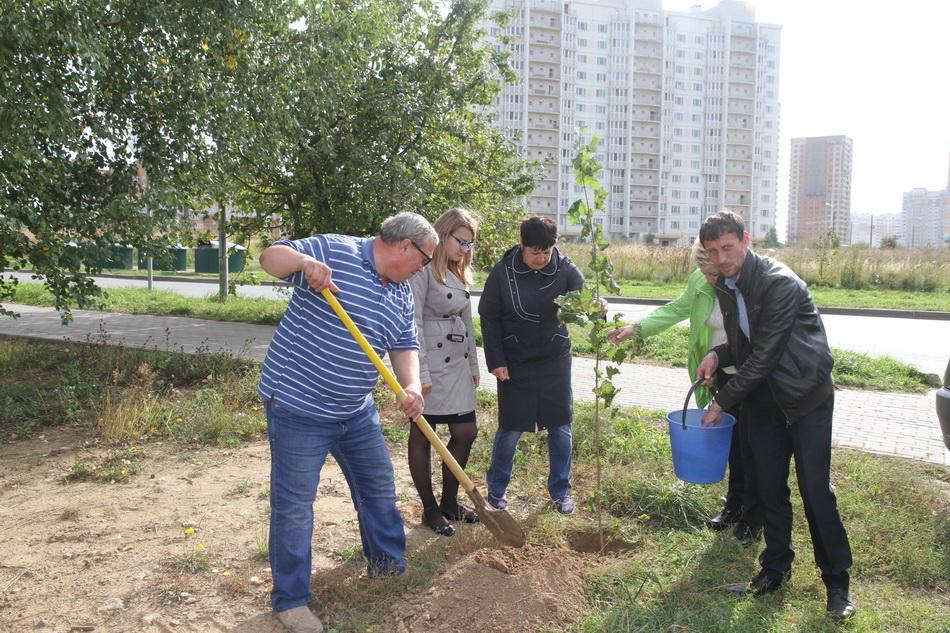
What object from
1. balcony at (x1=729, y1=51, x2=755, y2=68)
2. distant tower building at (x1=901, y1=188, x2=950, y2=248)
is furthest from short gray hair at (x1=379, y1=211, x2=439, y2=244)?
→ distant tower building at (x1=901, y1=188, x2=950, y2=248)

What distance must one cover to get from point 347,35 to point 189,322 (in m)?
6.79

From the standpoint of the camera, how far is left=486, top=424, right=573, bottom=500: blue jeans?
452 cm

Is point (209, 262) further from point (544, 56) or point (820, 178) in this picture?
point (820, 178)

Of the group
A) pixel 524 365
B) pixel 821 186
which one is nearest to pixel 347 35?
pixel 524 365

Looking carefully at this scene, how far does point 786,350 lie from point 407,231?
1.71 meters

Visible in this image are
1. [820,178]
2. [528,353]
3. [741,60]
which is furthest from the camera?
[820,178]

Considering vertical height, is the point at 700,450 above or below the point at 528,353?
below

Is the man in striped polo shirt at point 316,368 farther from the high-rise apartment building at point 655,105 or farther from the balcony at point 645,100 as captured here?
the balcony at point 645,100

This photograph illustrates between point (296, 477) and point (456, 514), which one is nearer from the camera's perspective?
point (296, 477)

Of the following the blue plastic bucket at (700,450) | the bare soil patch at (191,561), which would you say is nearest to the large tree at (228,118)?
the bare soil patch at (191,561)

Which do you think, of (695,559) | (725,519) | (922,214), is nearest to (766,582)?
(695,559)

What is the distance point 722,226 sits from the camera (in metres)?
3.47

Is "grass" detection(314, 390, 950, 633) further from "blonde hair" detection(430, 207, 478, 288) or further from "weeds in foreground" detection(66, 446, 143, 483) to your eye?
"weeds in foreground" detection(66, 446, 143, 483)

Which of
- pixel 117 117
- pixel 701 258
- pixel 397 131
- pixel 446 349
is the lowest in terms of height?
pixel 446 349
